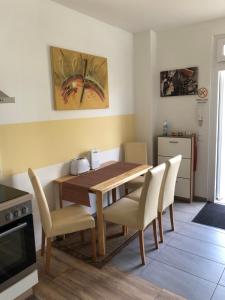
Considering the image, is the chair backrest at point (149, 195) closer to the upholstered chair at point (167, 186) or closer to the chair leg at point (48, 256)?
the upholstered chair at point (167, 186)

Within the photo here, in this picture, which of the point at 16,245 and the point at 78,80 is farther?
the point at 78,80

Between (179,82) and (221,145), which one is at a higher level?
(179,82)

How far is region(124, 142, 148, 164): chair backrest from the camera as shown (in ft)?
11.5

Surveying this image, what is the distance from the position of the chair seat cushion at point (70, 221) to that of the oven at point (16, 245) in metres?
0.34

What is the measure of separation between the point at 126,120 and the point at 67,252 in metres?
2.01

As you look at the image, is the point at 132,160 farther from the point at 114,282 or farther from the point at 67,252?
the point at 114,282

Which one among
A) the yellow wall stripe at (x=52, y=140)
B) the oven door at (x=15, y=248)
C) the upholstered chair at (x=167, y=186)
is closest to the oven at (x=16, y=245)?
the oven door at (x=15, y=248)

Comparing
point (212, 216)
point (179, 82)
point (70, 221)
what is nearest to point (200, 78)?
point (179, 82)

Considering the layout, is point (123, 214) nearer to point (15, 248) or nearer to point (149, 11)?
point (15, 248)

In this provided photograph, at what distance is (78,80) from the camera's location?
2768 mm

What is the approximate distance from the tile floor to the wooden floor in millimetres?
92

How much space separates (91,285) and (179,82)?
9.22 ft

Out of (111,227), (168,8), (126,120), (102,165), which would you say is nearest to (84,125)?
(102,165)

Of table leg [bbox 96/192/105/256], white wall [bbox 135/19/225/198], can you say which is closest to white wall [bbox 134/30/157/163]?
white wall [bbox 135/19/225/198]
